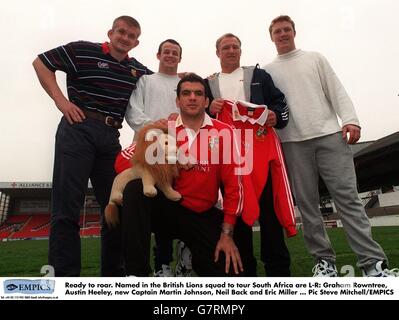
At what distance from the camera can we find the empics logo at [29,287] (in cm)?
162

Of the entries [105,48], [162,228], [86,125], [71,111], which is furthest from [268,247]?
[105,48]

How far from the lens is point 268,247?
81.0 inches

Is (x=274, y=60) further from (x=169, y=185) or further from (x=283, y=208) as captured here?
(x=169, y=185)

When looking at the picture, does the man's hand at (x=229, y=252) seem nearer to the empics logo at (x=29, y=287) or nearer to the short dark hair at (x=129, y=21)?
the empics logo at (x=29, y=287)

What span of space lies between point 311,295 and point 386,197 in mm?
23762

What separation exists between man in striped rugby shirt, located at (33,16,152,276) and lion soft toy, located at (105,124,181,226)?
1.35 feet

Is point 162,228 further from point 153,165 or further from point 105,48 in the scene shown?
point 105,48

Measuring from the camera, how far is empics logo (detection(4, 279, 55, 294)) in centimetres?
162

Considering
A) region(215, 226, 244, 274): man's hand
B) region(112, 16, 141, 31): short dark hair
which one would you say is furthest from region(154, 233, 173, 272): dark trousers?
region(112, 16, 141, 31): short dark hair

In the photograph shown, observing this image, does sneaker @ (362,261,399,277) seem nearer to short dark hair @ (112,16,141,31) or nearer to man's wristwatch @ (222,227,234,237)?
man's wristwatch @ (222,227,234,237)

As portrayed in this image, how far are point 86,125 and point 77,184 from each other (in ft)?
1.40

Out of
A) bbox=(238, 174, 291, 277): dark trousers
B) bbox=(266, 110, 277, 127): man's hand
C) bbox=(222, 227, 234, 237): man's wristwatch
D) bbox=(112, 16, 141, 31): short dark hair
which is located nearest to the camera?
bbox=(222, 227, 234, 237): man's wristwatch

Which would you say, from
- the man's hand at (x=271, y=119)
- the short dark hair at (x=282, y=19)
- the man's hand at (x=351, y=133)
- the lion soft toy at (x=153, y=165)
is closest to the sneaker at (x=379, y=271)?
the man's hand at (x=351, y=133)

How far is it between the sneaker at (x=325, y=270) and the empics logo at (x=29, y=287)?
64.9 inches
